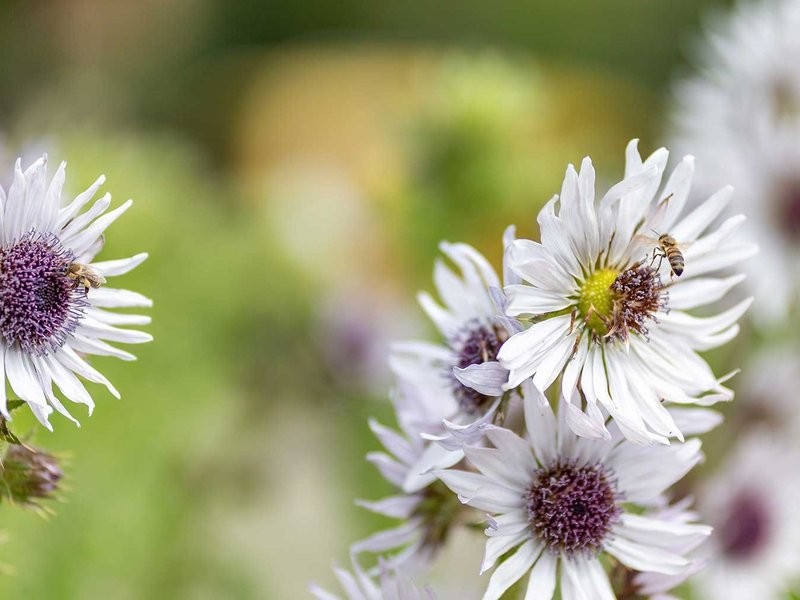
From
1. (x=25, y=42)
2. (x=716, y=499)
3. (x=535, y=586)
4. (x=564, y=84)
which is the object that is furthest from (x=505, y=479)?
(x=25, y=42)

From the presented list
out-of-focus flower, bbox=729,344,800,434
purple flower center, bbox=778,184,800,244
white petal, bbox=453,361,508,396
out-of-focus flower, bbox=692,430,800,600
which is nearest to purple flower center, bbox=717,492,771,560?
out-of-focus flower, bbox=692,430,800,600

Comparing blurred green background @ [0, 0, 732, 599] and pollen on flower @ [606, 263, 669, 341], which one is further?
blurred green background @ [0, 0, 732, 599]

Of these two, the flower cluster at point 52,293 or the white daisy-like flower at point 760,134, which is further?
the white daisy-like flower at point 760,134

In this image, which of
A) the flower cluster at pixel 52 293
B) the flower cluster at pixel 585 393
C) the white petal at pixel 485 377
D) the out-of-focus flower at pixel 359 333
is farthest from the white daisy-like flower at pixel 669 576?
the out-of-focus flower at pixel 359 333

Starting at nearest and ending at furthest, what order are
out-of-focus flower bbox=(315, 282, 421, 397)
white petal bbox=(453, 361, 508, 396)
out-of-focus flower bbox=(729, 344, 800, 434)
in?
1. white petal bbox=(453, 361, 508, 396)
2. out-of-focus flower bbox=(729, 344, 800, 434)
3. out-of-focus flower bbox=(315, 282, 421, 397)

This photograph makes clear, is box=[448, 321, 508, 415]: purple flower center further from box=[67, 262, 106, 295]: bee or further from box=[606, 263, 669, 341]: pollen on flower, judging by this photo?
box=[67, 262, 106, 295]: bee

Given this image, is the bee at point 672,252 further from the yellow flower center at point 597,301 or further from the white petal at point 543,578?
the white petal at point 543,578

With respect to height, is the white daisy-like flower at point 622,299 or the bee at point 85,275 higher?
the white daisy-like flower at point 622,299
